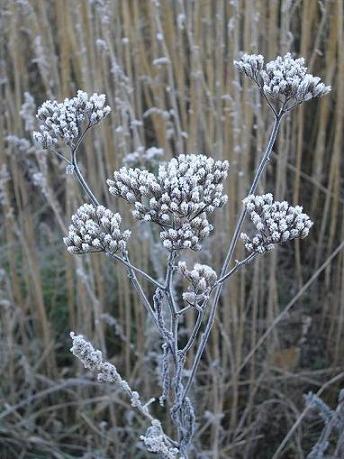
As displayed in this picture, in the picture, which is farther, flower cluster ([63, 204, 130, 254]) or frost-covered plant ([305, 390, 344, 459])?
frost-covered plant ([305, 390, 344, 459])

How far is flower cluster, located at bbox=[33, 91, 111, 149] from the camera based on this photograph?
0.95m

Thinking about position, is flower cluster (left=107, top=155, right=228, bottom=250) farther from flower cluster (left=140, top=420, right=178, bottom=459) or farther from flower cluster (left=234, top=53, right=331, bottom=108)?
flower cluster (left=140, top=420, right=178, bottom=459)

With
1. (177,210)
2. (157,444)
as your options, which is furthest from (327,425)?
(177,210)

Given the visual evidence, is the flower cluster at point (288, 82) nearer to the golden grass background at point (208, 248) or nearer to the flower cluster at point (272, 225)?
the flower cluster at point (272, 225)

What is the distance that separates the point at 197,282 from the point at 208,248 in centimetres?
85

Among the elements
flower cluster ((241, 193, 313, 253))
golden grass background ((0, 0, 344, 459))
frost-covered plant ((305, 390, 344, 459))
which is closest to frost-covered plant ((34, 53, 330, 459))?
flower cluster ((241, 193, 313, 253))

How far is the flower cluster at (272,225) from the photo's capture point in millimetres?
899

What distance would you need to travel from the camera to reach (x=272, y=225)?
0.90 meters

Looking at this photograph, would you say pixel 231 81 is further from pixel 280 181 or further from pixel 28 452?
pixel 28 452

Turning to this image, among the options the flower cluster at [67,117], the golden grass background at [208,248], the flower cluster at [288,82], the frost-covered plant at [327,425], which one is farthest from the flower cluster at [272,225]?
the golden grass background at [208,248]

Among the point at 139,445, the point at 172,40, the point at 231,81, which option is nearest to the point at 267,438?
the point at 139,445

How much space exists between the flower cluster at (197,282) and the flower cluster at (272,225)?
0.06m

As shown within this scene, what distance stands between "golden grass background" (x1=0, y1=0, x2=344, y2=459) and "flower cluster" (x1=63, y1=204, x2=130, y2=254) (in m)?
0.70

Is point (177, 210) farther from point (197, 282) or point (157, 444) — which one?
point (157, 444)
